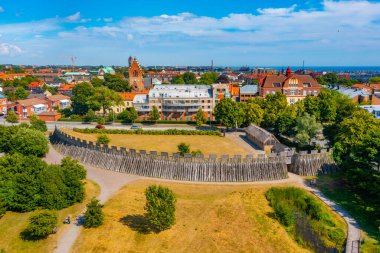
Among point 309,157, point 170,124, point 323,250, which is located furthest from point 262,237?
point 170,124

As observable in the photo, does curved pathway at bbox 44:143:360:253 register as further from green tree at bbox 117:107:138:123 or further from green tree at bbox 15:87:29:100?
green tree at bbox 15:87:29:100

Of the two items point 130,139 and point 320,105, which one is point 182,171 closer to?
point 130,139

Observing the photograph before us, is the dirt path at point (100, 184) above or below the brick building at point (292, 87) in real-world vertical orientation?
below

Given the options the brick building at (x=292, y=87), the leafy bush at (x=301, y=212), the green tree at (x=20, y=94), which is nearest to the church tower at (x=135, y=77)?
the green tree at (x=20, y=94)

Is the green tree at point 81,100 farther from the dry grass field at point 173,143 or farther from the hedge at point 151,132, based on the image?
the dry grass field at point 173,143

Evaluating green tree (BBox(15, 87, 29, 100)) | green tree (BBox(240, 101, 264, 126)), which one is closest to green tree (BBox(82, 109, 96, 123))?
green tree (BBox(15, 87, 29, 100))

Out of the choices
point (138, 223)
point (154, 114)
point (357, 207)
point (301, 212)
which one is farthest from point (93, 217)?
point (154, 114)

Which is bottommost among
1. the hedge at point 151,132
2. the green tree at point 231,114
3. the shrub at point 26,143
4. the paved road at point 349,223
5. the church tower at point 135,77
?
the paved road at point 349,223
